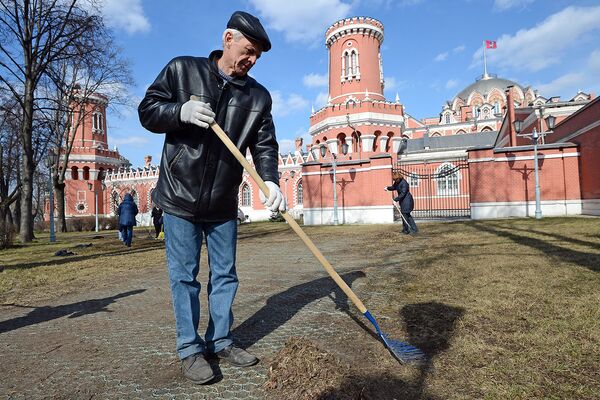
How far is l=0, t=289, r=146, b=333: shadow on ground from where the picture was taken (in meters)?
3.48

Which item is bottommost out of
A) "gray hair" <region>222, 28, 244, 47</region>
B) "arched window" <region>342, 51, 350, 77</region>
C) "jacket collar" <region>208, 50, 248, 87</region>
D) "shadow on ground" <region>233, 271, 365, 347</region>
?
"shadow on ground" <region>233, 271, 365, 347</region>

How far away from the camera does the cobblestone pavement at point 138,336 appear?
2.06 meters

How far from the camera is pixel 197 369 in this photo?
211 cm

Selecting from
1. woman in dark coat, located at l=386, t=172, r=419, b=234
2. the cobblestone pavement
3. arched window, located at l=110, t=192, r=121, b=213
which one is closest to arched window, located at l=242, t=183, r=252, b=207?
arched window, located at l=110, t=192, r=121, b=213

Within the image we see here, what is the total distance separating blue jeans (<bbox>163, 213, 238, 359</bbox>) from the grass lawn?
0.96m

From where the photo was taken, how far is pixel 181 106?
85.3 inches

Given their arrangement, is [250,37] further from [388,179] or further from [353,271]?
[388,179]

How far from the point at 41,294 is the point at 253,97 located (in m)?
4.35

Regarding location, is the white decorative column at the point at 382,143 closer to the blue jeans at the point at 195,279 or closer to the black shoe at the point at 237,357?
the blue jeans at the point at 195,279

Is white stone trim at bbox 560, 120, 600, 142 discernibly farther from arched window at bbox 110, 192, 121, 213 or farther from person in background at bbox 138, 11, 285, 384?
arched window at bbox 110, 192, 121, 213

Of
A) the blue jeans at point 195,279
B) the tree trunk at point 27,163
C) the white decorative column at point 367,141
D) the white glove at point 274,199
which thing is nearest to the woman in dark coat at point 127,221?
the tree trunk at point 27,163

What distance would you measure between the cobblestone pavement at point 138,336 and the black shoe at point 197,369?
0.13 feet

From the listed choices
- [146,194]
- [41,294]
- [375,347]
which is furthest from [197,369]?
[146,194]

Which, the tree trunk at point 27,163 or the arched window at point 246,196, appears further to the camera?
the arched window at point 246,196
